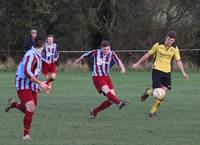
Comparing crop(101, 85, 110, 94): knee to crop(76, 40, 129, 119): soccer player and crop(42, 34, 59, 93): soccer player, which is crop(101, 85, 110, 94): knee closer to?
crop(76, 40, 129, 119): soccer player

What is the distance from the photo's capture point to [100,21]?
3659 cm

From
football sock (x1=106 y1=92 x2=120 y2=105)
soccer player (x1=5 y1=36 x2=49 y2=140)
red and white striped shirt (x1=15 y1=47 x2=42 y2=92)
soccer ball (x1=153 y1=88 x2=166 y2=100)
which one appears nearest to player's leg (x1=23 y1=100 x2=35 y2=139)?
soccer player (x1=5 y1=36 x2=49 y2=140)

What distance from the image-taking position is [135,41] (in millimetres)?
35719

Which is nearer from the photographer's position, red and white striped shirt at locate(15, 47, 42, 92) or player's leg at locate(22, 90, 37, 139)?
red and white striped shirt at locate(15, 47, 42, 92)

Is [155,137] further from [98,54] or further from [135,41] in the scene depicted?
[135,41]

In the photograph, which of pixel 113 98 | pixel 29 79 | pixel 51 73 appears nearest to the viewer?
pixel 29 79

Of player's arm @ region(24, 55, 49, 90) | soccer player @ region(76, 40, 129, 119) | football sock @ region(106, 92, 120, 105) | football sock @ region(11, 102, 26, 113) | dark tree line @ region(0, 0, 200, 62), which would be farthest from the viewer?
dark tree line @ region(0, 0, 200, 62)

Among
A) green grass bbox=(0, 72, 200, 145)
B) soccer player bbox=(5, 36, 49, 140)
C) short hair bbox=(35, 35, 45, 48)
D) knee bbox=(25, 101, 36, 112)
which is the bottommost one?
green grass bbox=(0, 72, 200, 145)

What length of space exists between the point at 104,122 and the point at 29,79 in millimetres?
2687

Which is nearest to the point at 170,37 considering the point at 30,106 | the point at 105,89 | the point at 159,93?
the point at 159,93

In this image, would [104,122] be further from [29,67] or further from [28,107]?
[29,67]

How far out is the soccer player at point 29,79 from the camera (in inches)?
400

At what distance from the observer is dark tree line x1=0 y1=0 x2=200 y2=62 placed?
3531cm

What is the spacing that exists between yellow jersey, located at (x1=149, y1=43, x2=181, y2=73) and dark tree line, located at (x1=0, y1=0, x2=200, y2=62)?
2118cm
